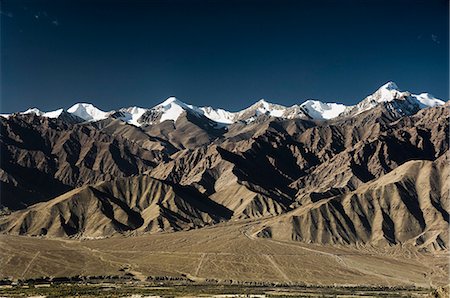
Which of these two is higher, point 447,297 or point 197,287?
point 447,297

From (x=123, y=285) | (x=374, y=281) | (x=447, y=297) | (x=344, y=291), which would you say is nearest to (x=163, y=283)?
(x=123, y=285)

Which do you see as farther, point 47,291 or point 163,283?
point 163,283

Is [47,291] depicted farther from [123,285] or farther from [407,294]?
[407,294]

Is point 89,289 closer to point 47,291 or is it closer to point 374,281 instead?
point 47,291

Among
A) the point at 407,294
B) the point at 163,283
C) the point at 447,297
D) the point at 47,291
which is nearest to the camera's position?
the point at 447,297

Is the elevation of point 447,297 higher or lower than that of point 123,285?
higher

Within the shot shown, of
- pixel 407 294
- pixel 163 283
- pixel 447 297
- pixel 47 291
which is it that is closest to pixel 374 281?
pixel 407 294

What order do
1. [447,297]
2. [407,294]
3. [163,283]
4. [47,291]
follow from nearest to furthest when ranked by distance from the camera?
1. [447,297]
2. [47,291]
3. [407,294]
4. [163,283]

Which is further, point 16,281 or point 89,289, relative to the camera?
point 16,281

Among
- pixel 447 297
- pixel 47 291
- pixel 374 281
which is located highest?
pixel 447 297
